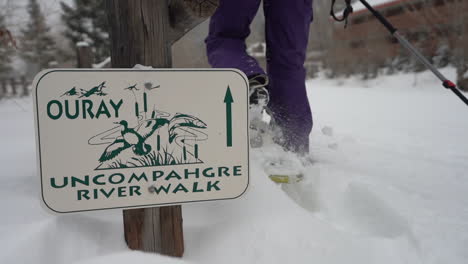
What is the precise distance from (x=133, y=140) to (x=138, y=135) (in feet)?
0.04

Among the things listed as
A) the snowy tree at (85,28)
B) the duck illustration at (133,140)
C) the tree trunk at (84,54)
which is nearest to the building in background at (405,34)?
the snowy tree at (85,28)

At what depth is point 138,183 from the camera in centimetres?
52

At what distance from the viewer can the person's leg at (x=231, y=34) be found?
1056 mm

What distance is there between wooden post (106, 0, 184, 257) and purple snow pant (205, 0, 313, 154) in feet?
1.78

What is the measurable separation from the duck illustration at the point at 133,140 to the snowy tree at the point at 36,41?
2.45 metres

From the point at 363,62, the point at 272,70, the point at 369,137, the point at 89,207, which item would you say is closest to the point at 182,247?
the point at 89,207

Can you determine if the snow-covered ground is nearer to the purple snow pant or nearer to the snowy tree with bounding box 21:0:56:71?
→ the purple snow pant

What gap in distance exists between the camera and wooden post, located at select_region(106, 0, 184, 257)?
550 millimetres

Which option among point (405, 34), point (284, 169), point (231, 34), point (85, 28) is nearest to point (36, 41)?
point (85, 28)

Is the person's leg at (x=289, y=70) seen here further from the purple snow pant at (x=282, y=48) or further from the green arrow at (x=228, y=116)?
the green arrow at (x=228, y=116)

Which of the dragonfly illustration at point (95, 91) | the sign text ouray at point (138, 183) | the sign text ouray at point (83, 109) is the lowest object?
the sign text ouray at point (138, 183)

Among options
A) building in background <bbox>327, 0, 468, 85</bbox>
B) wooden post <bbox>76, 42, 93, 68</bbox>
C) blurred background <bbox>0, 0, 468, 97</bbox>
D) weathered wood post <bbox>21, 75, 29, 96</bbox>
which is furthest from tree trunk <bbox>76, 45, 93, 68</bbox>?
weathered wood post <bbox>21, 75, 29, 96</bbox>

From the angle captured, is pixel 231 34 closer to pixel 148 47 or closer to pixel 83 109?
pixel 148 47

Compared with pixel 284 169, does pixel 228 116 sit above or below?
above
